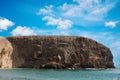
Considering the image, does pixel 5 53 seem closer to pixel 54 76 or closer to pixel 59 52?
pixel 59 52

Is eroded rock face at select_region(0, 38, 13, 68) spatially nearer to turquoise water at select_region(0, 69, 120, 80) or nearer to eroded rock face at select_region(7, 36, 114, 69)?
eroded rock face at select_region(7, 36, 114, 69)

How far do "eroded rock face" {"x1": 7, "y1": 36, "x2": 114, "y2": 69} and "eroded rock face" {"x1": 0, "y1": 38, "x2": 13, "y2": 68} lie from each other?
2139 millimetres

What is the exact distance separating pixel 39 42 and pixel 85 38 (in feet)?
67.5

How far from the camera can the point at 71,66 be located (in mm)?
118562

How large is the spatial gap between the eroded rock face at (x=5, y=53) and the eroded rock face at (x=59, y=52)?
2.14 m

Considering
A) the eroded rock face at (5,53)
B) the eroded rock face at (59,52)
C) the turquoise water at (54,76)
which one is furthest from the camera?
the eroded rock face at (59,52)

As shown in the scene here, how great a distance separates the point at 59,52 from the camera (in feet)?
393

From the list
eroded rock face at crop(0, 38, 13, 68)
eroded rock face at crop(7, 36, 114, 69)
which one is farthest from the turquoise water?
eroded rock face at crop(7, 36, 114, 69)

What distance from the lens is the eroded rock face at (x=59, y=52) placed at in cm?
12006

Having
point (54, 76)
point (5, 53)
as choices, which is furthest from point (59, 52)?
point (54, 76)

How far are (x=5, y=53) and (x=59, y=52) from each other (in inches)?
877

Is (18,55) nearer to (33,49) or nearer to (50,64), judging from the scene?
(33,49)

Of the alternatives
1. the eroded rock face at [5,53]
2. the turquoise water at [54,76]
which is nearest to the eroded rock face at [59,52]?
the eroded rock face at [5,53]

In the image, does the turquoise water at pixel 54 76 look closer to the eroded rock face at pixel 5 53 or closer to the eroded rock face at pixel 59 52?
the eroded rock face at pixel 5 53
